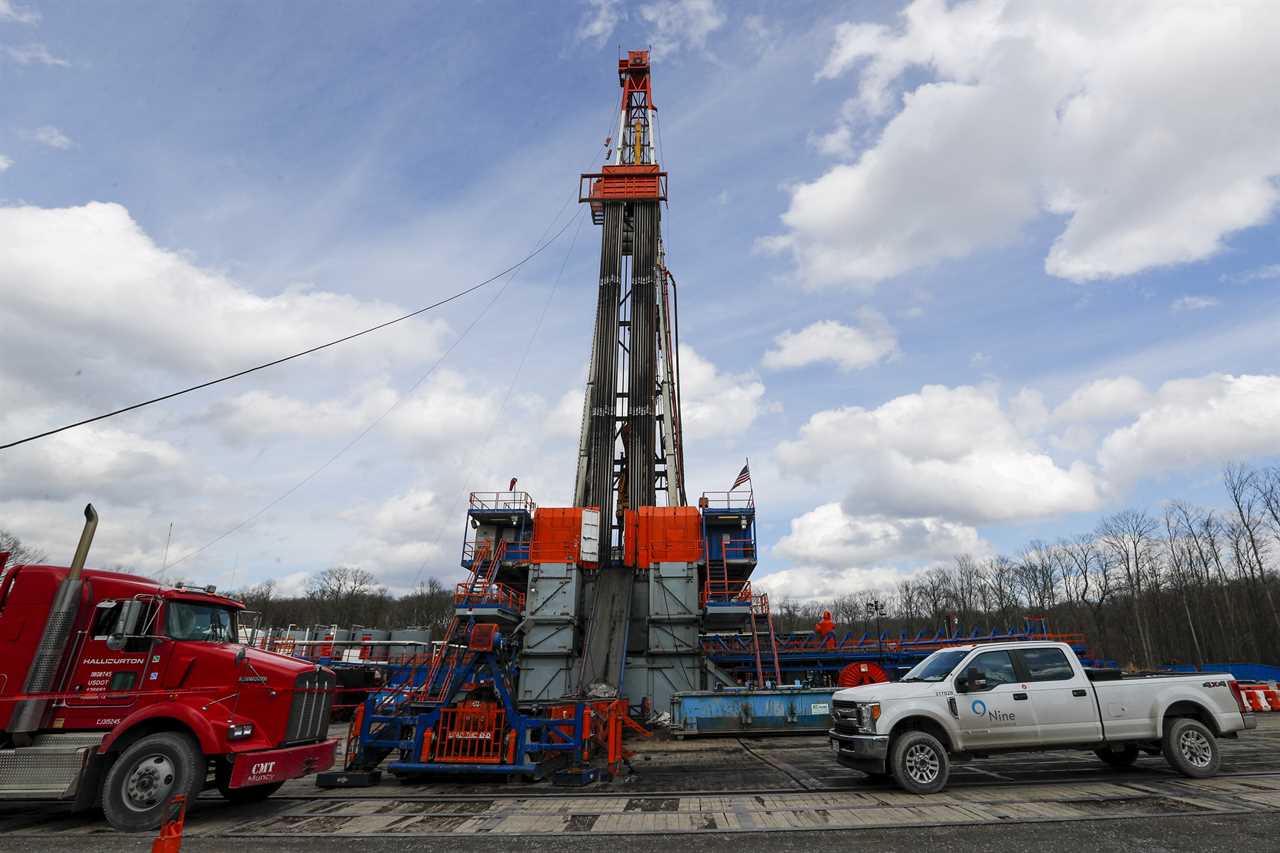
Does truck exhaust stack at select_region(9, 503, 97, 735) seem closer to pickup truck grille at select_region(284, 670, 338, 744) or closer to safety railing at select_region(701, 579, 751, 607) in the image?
pickup truck grille at select_region(284, 670, 338, 744)

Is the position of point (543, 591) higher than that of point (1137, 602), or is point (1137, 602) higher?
point (1137, 602)

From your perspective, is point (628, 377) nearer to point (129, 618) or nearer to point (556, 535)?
point (556, 535)

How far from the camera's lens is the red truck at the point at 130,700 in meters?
7.86

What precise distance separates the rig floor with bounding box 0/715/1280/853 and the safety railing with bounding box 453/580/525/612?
381 inches

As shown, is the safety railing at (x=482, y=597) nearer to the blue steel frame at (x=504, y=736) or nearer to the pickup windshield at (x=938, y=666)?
the blue steel frame at (x=504, y=736)

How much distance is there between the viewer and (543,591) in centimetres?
2045

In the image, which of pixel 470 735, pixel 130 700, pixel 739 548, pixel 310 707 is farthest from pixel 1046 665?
pixel 739 548

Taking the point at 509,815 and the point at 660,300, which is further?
the point at 660,300

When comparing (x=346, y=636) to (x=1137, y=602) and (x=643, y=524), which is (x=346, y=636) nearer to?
(x=643, y=524)

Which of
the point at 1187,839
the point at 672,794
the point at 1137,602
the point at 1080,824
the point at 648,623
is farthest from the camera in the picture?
the point at 1137,602

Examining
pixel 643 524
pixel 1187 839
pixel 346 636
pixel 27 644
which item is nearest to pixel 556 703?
pixel 27 644

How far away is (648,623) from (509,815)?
Answer: 12.4 meters

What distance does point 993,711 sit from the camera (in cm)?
885

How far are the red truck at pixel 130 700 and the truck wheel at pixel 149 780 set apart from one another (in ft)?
0.04
